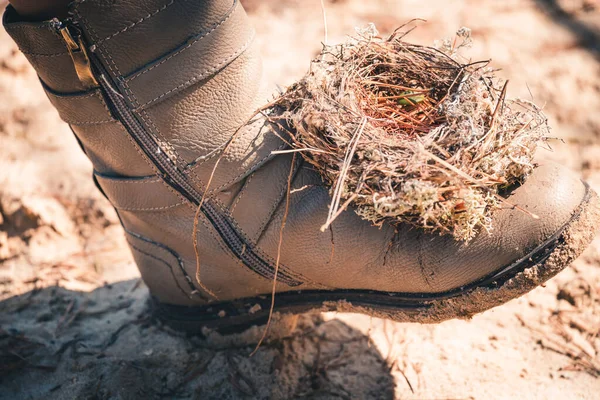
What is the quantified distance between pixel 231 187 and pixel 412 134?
53 centimetres

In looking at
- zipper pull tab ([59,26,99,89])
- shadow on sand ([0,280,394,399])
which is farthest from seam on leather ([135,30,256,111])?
shadow on sand ([0,280,394,399])

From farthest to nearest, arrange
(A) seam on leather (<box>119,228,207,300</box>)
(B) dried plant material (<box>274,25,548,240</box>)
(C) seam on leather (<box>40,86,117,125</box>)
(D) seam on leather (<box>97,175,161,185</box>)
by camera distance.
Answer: (A) seam on leather (<box>119,228,207,300</box>)
(D) seam on leather (<box>97,175,161,185</box>)
(C) seam on leather (<box>40,86,117,125</box>)
(B) dried plant material (<box>274,25,548,240</box>)

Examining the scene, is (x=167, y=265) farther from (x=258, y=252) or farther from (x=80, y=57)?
(x=80, y=57)

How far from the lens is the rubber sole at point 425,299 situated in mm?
1347

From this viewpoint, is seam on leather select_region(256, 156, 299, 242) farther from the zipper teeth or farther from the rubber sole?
the rubber sole

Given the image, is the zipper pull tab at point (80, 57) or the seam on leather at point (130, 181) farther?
the seam on leather at point (130, 181)

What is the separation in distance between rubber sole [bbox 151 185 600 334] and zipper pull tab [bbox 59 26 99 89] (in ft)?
2.77

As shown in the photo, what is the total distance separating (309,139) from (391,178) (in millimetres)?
266

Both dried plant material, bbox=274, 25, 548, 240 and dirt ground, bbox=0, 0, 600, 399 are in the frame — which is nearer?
dried plant material, bbox=274, 25, 548, 240

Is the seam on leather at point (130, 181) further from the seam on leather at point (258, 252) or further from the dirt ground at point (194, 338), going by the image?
the dirt ground at point (194, 338)

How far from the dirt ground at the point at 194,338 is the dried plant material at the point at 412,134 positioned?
2.12 feet

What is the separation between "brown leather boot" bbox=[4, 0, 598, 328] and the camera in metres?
1.34

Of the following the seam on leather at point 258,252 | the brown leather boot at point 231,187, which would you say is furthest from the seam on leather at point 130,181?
the seam on leather at point 258,252

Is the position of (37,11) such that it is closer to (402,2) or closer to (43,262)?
(43,262)
